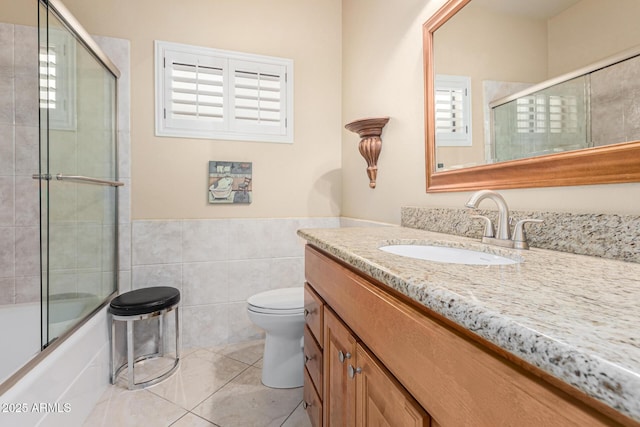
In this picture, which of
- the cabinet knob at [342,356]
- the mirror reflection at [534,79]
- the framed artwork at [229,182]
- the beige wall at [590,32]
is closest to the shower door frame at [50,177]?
the framed artwork at [229,182]

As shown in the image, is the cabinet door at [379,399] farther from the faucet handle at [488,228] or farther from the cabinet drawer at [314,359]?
the faucet handle at [488,228]

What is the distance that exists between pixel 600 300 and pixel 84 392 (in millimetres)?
1967

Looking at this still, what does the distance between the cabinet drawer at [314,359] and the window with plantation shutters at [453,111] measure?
103 centimetres

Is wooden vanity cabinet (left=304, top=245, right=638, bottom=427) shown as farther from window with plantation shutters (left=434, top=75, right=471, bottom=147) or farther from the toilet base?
window with plantation shutters (left=434, top=75, right=471, bottom=147)

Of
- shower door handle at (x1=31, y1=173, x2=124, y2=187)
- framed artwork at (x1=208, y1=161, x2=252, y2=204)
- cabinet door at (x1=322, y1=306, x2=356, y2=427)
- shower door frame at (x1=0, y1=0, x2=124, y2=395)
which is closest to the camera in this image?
cabinet door at (x1=322, y1=306, x2=356, y2=427)

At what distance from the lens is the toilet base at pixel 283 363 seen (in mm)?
1681

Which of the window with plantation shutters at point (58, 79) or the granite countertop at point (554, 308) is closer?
the granite countertop at point (554, 308)

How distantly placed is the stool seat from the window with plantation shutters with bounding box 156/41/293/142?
107 cm

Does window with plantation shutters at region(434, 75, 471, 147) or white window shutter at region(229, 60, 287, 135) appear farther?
white window shutter at region(229, 60, 287, 135)

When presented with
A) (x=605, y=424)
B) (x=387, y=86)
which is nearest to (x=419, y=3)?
(x=387, y=86)

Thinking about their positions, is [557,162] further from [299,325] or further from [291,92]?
[291,92]

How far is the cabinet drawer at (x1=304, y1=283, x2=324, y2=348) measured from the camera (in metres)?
1.12

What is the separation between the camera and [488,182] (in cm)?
111

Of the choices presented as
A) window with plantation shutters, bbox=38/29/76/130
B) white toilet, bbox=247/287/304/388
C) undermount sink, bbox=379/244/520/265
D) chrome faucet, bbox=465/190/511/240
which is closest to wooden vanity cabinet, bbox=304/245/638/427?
undermount sink, bbox=379/244/520/265
